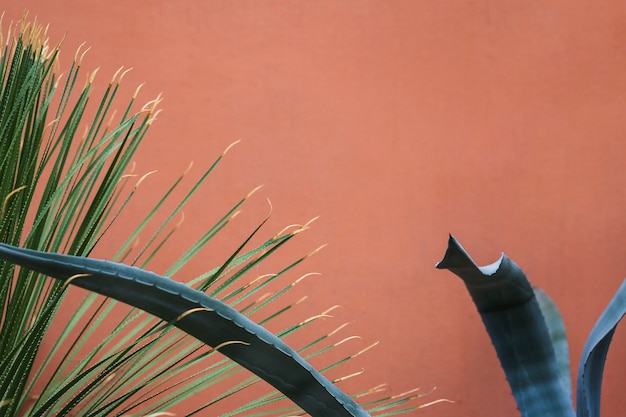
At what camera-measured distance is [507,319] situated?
3.75ft

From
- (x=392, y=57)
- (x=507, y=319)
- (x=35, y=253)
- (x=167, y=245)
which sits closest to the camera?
(x=35, y=253)

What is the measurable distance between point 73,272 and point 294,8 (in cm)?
126

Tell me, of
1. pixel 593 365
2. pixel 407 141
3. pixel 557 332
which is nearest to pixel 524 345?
pixel 593 365

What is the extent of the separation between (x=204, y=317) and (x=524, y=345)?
698 mm

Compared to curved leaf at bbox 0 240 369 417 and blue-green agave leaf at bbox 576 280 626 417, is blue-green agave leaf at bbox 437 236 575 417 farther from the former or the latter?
curved leaf at bbox 0 240 369 417

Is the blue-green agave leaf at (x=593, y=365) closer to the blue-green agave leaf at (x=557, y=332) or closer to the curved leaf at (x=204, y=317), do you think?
the blue-green agave leaf at (x=557, y=332)

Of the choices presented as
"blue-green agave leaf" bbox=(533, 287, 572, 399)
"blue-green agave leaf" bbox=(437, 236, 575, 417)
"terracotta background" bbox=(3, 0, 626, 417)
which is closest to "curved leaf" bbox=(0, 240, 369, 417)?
"blue-green agave leaf" bbox=(437, 236, 575, 417)

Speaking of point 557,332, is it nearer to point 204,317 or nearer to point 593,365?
point 593,365

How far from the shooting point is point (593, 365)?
1106mm

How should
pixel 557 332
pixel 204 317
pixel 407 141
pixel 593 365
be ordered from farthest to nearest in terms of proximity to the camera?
pixel 407 141, pixel 557 332, pixel 593 365, pixel 204 317

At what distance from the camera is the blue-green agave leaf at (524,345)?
111 cm

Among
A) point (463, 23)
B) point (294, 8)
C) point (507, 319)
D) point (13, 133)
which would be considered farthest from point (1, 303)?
point (463, 23)

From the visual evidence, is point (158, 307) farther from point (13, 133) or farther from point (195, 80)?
point (195, 80)

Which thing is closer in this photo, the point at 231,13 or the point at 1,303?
the point at 1,303
